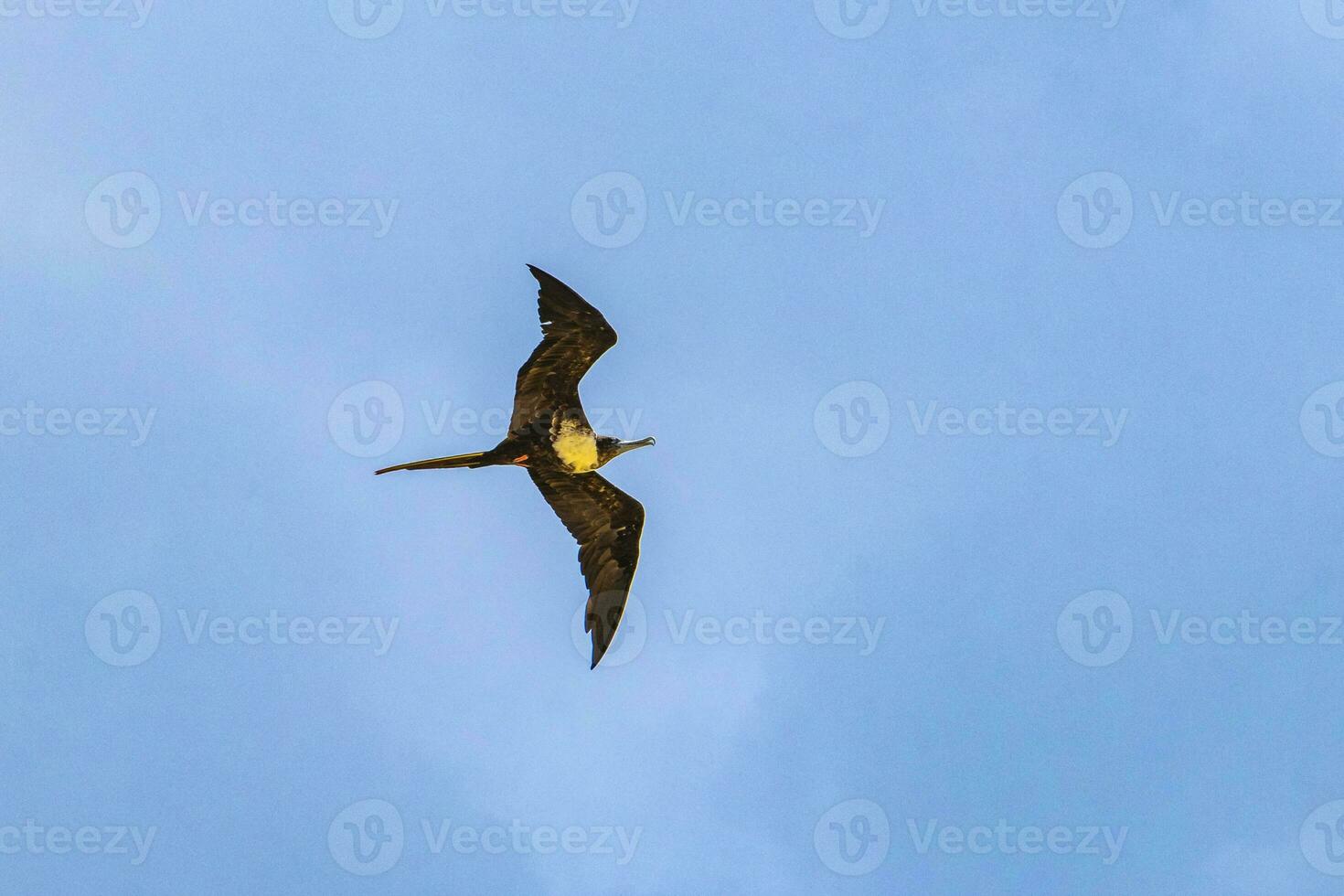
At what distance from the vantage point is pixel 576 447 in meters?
16.6

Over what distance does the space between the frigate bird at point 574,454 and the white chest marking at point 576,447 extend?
1cm

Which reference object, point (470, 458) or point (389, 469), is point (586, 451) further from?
point (389, 469)

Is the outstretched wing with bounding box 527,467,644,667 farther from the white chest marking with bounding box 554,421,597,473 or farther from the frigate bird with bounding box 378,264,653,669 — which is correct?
the white chest marking with bounding box 554,421,597,473

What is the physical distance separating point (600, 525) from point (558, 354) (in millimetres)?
2710

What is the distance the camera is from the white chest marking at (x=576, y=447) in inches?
648

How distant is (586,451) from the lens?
16641 mm

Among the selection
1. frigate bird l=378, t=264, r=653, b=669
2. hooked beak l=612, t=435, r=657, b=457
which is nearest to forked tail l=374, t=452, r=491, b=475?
frigate bird l=378, t=264, r=653, b=669

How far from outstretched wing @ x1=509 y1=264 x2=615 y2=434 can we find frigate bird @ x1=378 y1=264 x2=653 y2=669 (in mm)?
11

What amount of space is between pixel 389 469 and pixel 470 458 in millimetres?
1058

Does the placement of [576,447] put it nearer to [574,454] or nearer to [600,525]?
[574,454]

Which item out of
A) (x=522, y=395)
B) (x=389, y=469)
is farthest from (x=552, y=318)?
(x=389, y=469)

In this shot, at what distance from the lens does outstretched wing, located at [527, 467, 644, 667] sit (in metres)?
17.3


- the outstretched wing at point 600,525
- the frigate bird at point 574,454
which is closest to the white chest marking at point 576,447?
the frigate bird at point 574,454

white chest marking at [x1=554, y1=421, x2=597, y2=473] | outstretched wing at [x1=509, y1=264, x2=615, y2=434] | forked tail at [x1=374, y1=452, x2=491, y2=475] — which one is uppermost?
outstretched wing at [x1=509, y1=264, x2=615, y2=434]
